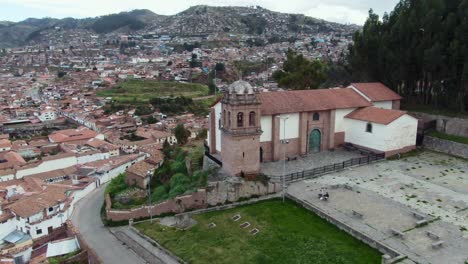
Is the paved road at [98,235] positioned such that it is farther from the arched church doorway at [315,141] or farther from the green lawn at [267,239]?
the arched church doorway at [315,141]

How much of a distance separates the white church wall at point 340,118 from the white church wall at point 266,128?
19.1ft

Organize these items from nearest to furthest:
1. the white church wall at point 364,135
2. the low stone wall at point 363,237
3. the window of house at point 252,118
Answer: the low stone wall at point 363,237
the window of house at point 252,118
the white church wall at point 364,135

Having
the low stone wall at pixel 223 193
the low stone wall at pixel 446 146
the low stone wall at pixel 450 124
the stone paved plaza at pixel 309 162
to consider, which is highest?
the low stone wall at pixel 450 124

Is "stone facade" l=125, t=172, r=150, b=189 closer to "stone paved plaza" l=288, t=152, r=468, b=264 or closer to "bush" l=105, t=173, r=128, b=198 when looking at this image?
"bush" l=105, t=173, r=128, b=198

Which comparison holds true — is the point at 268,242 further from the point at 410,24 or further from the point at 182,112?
the point at 182,112

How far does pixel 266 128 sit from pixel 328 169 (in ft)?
16.1

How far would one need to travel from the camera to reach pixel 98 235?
2580 cm

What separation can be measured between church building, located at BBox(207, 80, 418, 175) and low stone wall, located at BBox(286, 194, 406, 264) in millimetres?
4900

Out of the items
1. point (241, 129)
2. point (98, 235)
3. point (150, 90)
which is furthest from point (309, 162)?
point (150, 90)

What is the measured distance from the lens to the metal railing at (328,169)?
79.0 ft

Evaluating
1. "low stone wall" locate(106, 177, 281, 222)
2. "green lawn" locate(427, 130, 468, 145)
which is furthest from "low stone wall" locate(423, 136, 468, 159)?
"low stone wall" locate(106, 177, 281, 222)

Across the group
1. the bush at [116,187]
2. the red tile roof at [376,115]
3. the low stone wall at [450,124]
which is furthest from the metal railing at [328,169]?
the bush at [116,187]

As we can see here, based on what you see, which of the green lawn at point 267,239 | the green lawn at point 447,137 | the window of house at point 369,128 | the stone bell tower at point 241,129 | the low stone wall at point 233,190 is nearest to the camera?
the green lawn at point 267,239

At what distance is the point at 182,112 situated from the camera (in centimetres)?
8531
